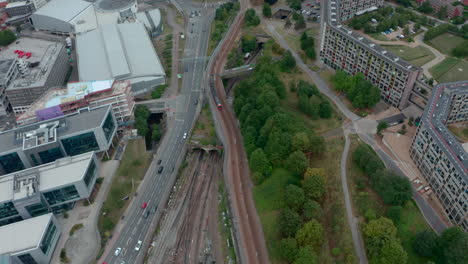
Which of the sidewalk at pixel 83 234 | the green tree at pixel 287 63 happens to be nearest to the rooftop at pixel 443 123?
the green tree at pixel 287 63

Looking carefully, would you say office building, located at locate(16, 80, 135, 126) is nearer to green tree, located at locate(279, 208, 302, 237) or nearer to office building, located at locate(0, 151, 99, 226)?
office building, located at locate(0, 151, 99, 226)

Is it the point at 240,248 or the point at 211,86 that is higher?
the point at 211,86

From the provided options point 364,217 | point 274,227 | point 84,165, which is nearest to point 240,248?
point 274,227

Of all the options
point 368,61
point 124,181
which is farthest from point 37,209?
point 368,61

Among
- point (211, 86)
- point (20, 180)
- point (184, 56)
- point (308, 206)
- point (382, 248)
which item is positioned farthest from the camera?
point (184, 56)

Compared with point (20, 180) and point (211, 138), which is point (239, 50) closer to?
point (211, 138)

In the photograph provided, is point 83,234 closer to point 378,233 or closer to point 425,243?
point 378,233

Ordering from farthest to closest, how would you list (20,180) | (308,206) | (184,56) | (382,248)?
(184,56)
(20,180)
(308,206)
(382,248)
